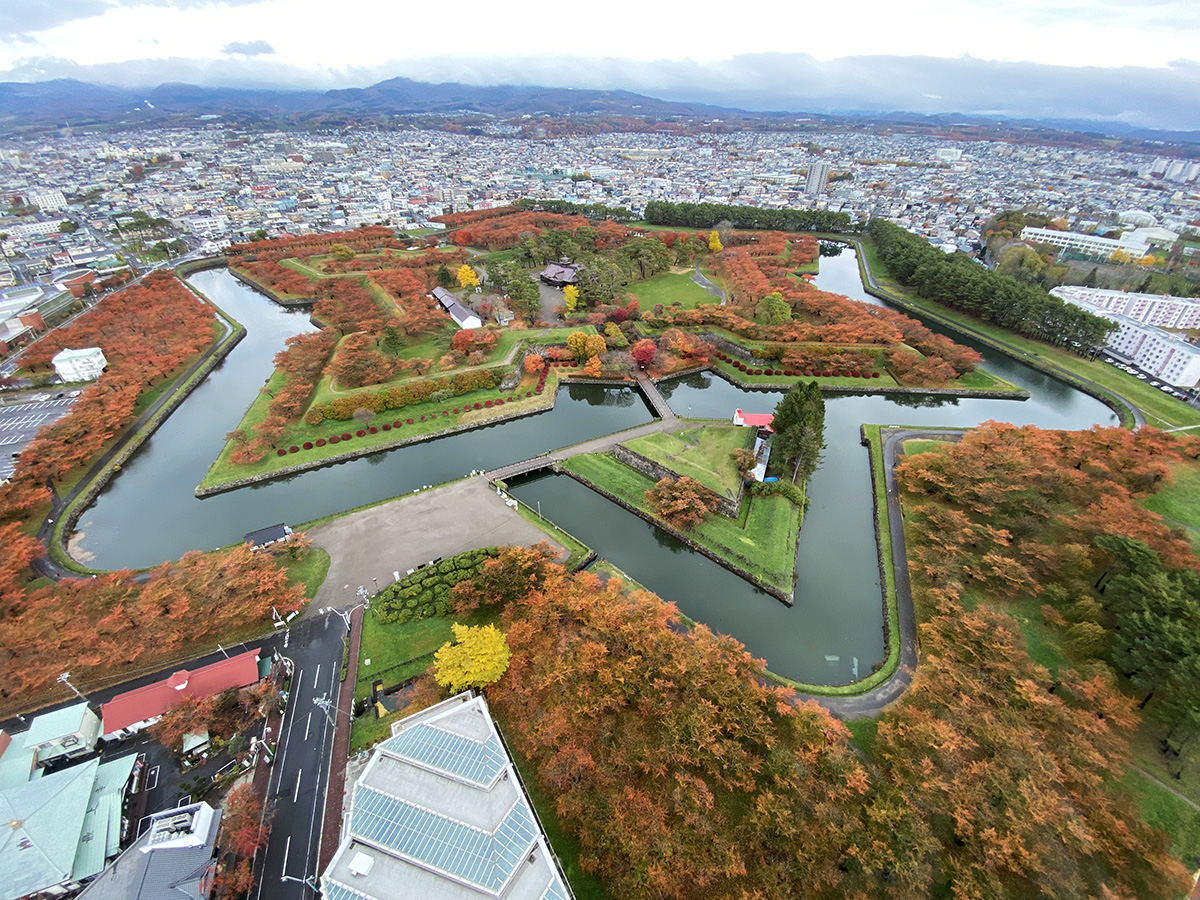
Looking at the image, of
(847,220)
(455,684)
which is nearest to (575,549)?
(455,684)

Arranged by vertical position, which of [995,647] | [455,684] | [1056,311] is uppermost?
[1056,311]

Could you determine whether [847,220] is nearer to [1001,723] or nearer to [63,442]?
[1001,723]

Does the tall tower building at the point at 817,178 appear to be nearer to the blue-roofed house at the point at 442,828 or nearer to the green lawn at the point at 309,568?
the green lawn at the point at 309,568

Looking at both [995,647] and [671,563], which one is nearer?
[995,647]

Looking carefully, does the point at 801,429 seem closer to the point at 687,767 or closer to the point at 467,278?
the point at 687,767

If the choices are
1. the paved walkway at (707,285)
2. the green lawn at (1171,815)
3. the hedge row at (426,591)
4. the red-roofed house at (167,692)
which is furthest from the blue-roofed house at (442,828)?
the paved walkway at (707,285)
